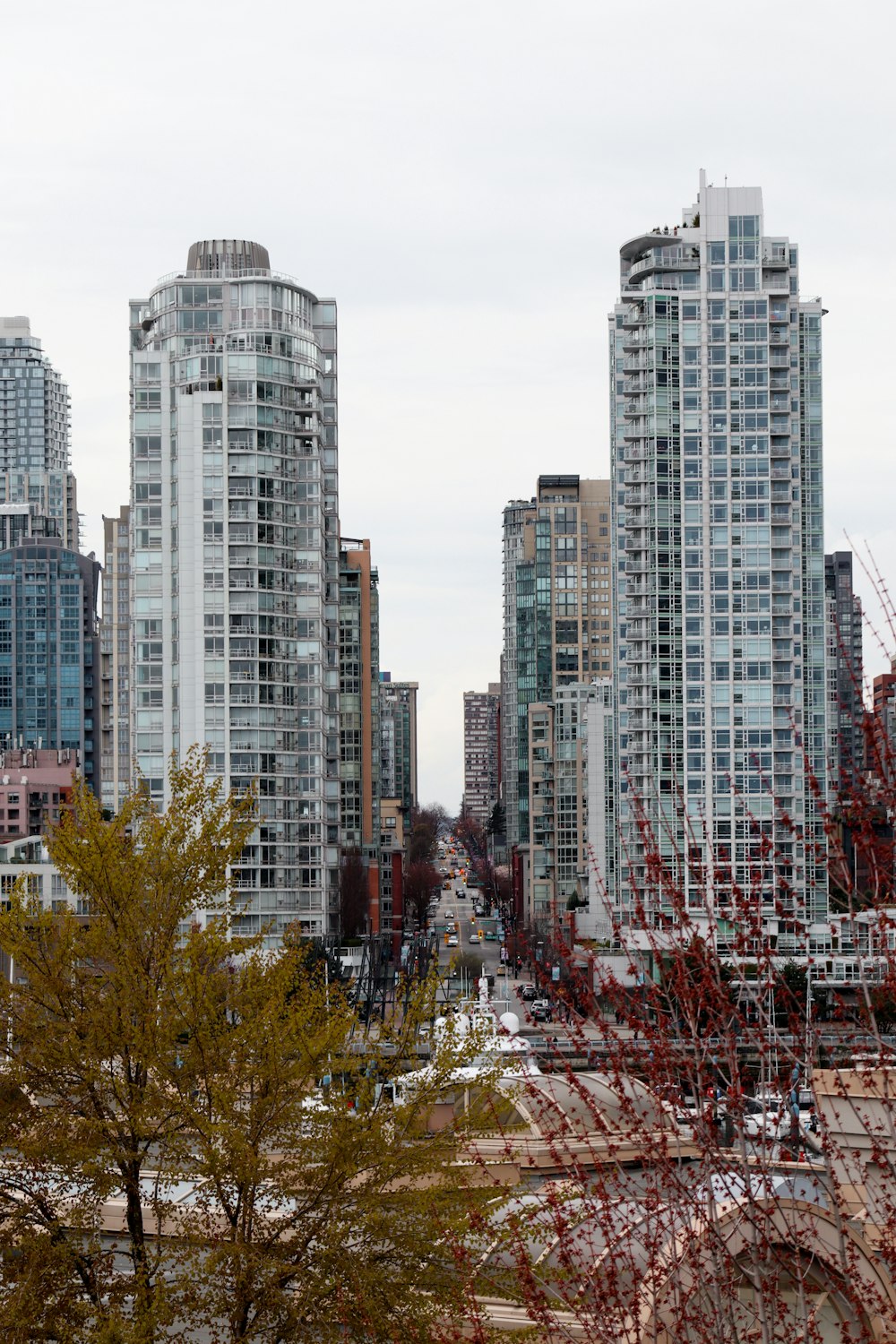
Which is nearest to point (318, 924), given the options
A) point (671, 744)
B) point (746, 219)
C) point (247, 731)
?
point (247, 731)

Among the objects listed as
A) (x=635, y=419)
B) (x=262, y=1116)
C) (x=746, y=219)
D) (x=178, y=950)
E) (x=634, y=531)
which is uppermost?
(x=746, y=219)

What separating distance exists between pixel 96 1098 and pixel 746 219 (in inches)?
3092

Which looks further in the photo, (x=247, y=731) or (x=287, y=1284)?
(x=247, y=731)

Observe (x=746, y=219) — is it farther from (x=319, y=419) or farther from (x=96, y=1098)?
(x=96, y=1098)

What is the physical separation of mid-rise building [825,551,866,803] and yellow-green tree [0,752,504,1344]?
7266 mm

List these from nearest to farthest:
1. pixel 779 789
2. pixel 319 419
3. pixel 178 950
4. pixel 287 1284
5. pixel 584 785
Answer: pixel 287 1284, pixel 178 950, pixel 779 789, pixel 319 419, pixel 584 785

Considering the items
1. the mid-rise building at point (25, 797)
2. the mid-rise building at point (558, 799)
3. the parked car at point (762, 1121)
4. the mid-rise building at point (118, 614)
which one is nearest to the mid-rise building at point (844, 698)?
the parked car at point (762, 1121)

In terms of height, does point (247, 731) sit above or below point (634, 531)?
below

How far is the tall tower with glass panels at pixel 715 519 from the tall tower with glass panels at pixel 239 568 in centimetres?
1717

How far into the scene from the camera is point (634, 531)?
92875mm

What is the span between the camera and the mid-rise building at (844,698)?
13.7m

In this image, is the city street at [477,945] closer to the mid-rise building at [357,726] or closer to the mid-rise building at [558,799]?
the mid-rise building at [558,799]

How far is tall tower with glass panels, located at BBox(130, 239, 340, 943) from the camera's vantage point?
90500 millimetres

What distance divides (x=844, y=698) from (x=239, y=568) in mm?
61145
